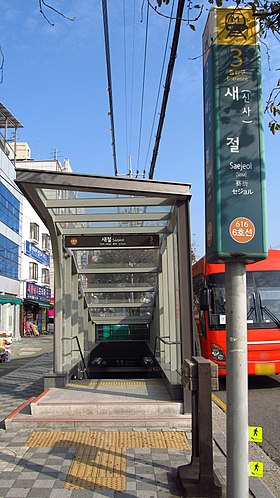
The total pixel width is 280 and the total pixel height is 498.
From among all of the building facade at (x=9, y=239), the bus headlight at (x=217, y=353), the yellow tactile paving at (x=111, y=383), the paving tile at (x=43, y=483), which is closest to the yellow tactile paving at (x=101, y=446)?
the paving tile at (x=43, y=483)

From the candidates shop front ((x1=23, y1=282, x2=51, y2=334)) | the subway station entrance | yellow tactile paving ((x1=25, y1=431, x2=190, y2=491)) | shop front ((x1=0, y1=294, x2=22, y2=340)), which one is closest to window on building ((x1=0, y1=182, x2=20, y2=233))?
shop front ((x1=0, y1=294, x2=22, y2=340))

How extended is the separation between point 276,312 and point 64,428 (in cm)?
575

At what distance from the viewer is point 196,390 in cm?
409

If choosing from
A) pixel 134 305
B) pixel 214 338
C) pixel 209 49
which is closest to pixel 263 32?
pixel 209 49

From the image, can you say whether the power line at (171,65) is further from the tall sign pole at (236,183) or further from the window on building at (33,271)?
the window on building at (33,271)

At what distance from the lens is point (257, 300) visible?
32.4 ft

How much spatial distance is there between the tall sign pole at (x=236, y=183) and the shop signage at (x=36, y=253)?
106 ft

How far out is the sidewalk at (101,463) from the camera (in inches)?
158

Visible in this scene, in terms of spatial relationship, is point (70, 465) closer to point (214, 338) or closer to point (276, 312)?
point (214, 338)

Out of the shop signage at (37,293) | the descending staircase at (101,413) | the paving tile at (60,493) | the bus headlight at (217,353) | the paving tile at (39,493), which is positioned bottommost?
the paving tile at (60,493)

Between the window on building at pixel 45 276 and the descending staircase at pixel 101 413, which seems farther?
the window on building at pixel 45 276

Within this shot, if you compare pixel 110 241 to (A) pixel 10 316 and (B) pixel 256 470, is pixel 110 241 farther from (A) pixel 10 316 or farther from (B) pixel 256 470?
(A) pixel 10 316

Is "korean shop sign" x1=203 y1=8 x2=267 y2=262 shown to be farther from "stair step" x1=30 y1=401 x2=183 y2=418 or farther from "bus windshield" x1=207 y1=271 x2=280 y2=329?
"bus windshield" x1=207 y1=271 x2=280 y2=329

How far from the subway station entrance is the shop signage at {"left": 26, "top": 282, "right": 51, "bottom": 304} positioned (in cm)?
2162
